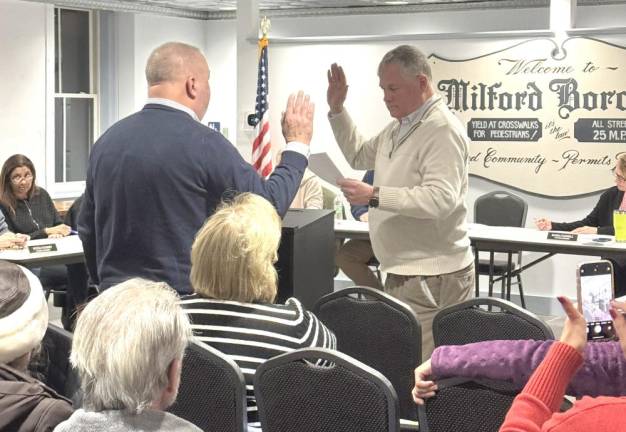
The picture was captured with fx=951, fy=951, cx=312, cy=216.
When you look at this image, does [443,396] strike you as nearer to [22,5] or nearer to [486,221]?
[486,221]

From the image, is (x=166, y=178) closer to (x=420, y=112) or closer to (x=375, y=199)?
(x=375, y=199)

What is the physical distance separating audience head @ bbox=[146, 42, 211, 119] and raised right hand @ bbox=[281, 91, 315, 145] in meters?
0.27

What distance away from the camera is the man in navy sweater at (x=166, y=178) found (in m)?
2.79

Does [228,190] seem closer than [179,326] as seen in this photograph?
No

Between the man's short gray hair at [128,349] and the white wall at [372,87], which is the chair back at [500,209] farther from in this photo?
the man's short gray hair at [128,349]

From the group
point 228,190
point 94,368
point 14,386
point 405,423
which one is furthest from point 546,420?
point 228,190

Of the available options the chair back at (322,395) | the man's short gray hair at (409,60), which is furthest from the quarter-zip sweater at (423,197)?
the chair back at (322,395)

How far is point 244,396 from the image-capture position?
229 centimetres

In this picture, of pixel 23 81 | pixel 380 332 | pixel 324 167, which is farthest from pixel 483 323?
pixel 23 81

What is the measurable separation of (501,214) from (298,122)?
4.54 m

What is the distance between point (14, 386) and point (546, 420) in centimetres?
94

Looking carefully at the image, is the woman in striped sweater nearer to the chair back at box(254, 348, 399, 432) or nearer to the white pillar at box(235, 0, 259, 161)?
the chair back at box(254, 348, 399, 432)

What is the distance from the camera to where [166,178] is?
278 centimetres

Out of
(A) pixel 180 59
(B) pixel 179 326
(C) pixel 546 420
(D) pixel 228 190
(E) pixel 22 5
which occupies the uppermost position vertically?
(E) pixel 22 5
